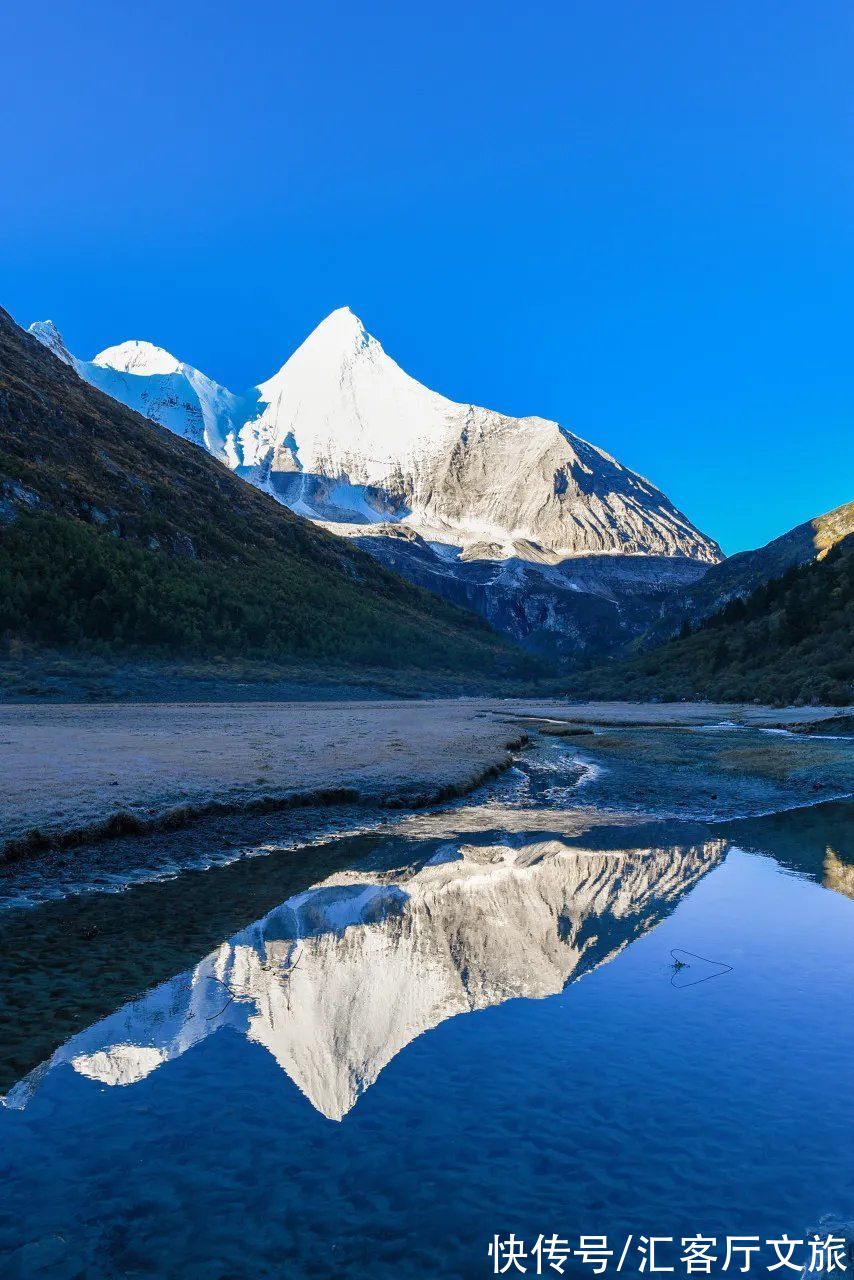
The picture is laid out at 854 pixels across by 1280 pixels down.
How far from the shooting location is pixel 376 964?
9.12 meters

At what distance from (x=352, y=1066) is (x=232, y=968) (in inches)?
106

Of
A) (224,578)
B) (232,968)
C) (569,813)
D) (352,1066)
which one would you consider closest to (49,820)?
(232,968)

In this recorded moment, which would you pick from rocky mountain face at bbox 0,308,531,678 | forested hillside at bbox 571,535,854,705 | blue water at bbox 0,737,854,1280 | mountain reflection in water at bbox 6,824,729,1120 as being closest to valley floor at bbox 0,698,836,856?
mountain reflection in water at bbox 6,824,729,1120

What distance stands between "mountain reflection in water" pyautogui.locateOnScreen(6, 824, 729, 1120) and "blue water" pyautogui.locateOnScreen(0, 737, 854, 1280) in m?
0.05

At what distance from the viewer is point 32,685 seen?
57844 mm

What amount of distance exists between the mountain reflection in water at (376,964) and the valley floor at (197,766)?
5689 mm

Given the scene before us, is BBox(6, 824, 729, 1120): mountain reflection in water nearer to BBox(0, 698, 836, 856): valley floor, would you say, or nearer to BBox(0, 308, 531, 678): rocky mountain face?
BBox(0, 698, 836, 856): valley floor

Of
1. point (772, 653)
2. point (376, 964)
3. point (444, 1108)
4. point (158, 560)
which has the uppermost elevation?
point (158, 560)

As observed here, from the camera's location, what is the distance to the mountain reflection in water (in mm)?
6910

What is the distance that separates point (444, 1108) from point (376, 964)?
322cm

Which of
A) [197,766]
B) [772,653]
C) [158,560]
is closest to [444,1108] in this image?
[197,766]

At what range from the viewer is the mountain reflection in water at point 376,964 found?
691 cm

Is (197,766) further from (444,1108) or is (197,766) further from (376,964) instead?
(444,1108)

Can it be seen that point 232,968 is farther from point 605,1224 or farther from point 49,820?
point 49,820
